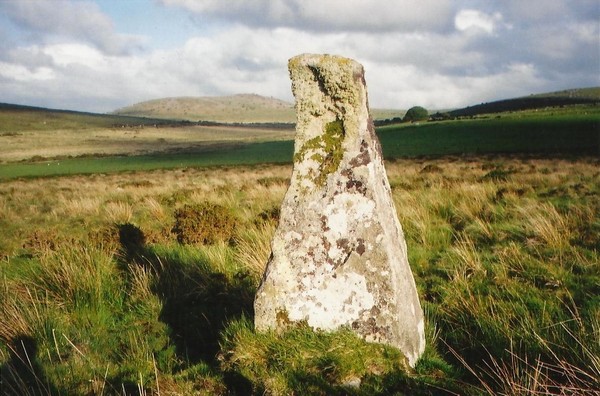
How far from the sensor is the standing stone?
3.70 m

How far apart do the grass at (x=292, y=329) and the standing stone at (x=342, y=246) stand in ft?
0.61

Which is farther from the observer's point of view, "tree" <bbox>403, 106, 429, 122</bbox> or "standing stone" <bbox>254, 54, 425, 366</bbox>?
"tree" <bbox>403, 106, 429, 122</bbox>

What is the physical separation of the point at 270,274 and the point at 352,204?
36.7 inches

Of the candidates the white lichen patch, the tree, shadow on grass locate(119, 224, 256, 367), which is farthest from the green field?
the tree

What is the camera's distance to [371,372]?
3.42m

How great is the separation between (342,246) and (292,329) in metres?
0.82

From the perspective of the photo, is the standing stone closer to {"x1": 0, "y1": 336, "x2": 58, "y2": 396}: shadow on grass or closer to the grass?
the grass

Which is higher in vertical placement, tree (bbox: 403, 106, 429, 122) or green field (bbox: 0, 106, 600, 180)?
tree (bbox: 403, 106, 429, 122)

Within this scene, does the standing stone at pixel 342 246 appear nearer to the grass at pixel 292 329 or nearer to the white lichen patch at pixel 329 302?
the white lichen patch at pixel 329 302

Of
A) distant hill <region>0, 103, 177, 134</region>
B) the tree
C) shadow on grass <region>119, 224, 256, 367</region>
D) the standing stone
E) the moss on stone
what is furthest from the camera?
distant hill <region>0, 103, 177, 134</region>

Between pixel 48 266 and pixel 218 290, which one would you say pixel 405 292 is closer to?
pixel 218 290

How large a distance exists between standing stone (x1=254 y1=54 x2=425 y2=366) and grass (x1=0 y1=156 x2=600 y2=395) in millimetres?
186

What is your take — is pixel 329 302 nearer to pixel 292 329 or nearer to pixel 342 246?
pixel 292 329

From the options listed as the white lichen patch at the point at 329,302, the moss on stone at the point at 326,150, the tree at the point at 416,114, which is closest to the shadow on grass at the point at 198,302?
the white lichen patch at the point at 329,302
